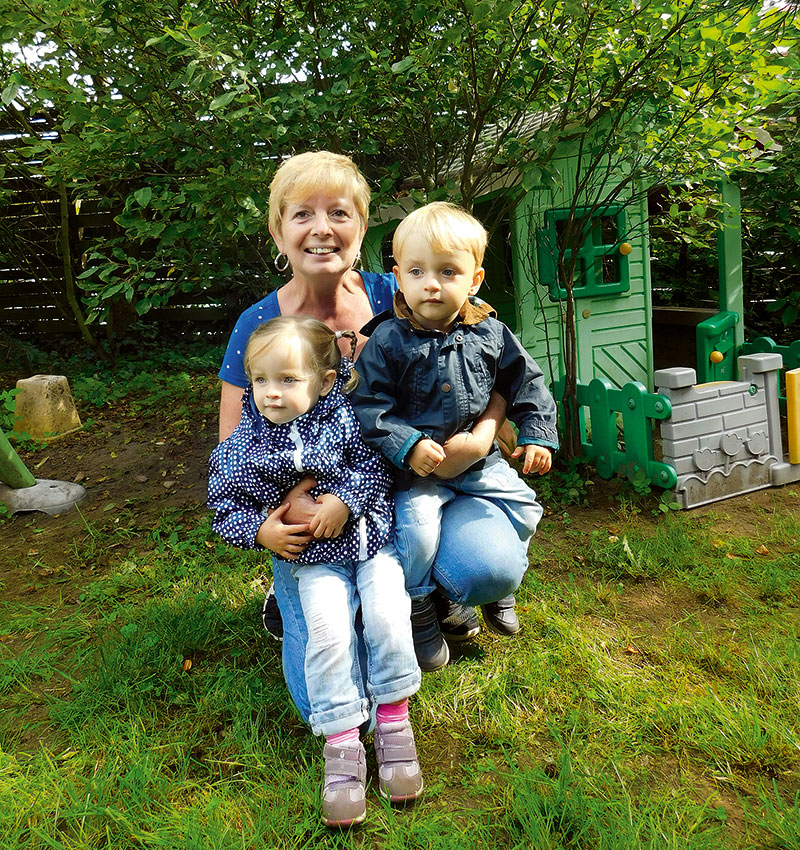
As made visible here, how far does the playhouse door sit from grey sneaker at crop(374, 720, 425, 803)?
3492mm

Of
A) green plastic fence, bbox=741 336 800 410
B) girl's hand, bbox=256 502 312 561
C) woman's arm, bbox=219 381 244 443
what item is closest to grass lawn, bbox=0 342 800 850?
girl's hand, bbox=256 502 312 561

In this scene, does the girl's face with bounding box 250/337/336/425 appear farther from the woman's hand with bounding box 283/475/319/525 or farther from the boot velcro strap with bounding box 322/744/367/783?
the boot velcro strap with bounding box 322/744/367/783

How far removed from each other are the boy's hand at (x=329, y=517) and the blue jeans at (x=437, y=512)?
0.19 meters

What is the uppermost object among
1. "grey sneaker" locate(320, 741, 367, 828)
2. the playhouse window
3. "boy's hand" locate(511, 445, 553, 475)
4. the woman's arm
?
the playhouse window

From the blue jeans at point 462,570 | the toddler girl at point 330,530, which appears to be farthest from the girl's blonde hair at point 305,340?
the blue jeans at point 462,570

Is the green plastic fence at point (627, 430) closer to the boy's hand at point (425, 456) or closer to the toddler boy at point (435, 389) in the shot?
the toddler boy at point (435, 389)

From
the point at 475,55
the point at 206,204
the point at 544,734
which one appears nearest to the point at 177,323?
the point at 206,204

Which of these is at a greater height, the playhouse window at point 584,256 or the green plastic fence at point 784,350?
the playhouse window at point 584,256

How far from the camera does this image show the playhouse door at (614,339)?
507cm

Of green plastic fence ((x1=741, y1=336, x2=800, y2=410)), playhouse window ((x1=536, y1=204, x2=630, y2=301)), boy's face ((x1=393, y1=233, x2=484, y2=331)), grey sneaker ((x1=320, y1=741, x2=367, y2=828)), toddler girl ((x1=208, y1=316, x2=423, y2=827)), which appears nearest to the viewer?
grey sneaker ((x1=320, y1=741, x2=367, y2=828))

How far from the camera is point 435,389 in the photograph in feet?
6.98

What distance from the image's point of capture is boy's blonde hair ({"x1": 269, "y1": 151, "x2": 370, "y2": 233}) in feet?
7.04

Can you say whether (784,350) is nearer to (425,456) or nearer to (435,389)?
(435,389)

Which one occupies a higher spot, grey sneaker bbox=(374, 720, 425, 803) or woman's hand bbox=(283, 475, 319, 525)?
woman's hand bbox=(283, 475, 319, 525)
